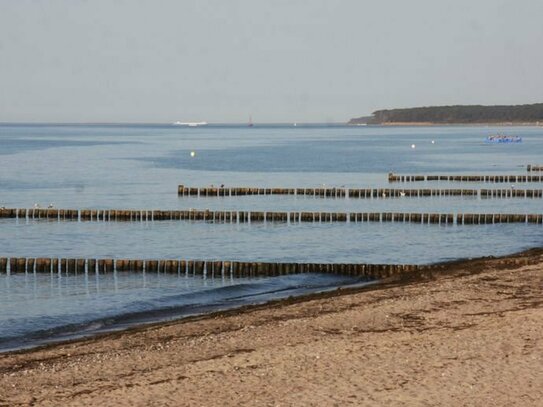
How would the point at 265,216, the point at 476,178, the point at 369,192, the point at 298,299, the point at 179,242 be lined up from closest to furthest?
the point at 298,299 → the point at 179,242 → the point at 265,216 → the point at 369,192 → the point at 476,178

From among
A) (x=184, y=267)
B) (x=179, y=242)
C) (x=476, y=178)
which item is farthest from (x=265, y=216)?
(x=476, y=178)

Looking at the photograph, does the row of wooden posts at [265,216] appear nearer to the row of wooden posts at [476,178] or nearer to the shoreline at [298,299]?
the shoreline at [298,299]

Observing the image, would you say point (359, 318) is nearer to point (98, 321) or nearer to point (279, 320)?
point (279, 320)

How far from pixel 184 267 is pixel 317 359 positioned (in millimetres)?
19812

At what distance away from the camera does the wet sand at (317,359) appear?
15.9 meters

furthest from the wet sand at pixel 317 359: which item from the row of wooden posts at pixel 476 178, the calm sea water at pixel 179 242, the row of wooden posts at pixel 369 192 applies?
the row of wooden posts at pixel 476 178

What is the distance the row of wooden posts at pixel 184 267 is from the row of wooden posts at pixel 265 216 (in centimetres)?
2026

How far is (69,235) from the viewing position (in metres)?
52.0

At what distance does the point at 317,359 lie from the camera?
60.1 ft

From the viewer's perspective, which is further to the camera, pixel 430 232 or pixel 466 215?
pixel 466 215

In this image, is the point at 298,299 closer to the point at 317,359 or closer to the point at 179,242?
the point at 317,359

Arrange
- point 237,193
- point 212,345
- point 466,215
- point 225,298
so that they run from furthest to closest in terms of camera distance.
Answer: point 237,193 < point 466,215 < point 225,298 < point 212,345

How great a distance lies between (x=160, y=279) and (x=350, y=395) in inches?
838

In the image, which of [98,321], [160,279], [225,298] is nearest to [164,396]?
[98,321]
